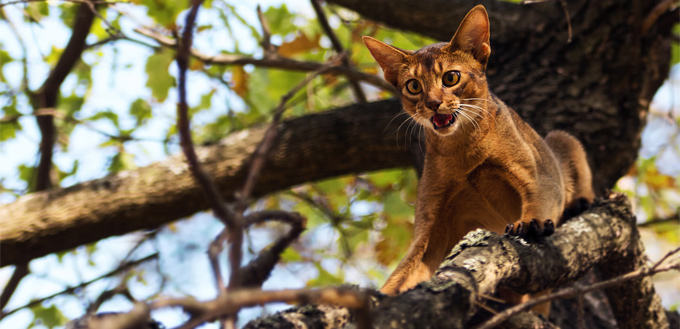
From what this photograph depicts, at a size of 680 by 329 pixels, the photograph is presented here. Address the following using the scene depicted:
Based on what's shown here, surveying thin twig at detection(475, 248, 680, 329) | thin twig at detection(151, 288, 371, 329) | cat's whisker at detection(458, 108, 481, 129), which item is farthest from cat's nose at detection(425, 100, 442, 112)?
thin twig at detection(151, 288, 371, 329)

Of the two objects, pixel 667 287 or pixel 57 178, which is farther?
pixel 667 287

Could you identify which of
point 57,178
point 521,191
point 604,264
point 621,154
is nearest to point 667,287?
point 621,154

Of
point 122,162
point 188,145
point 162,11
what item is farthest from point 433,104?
point 122,162

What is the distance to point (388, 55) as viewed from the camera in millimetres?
3191

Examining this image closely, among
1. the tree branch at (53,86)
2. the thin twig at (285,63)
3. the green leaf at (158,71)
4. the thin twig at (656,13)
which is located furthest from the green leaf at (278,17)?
the thin twig at (656,13)

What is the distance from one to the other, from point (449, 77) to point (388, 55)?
40 cm

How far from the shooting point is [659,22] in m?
4.10

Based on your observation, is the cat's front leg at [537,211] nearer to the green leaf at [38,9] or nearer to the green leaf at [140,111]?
the green leaf at [38,9]

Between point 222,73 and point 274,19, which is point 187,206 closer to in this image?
point 222,73

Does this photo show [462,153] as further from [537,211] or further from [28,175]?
[28,175]

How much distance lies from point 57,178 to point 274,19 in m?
2.48

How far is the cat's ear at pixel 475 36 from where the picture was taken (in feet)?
9.45

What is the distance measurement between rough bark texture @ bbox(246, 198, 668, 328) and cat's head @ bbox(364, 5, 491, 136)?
0.71 m

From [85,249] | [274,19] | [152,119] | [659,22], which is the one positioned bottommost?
[85,249]
